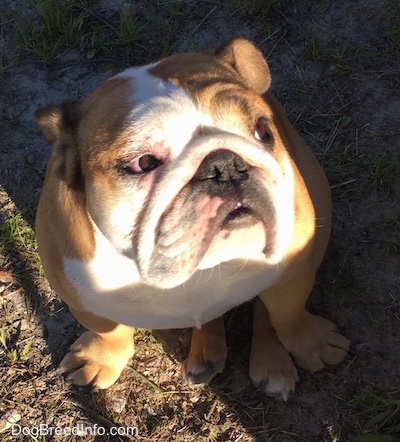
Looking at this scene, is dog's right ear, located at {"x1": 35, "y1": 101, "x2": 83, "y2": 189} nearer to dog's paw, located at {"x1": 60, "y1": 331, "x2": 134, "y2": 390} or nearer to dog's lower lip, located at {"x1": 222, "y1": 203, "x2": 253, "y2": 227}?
dog's lower lip, located at {"x1": 222, "y1": 203, "x2": 253, "y2": 227}

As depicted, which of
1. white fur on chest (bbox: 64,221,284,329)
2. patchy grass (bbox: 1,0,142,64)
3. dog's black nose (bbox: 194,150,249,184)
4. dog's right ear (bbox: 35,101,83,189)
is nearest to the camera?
dog's black nose (bbox: 194,150,249,184)

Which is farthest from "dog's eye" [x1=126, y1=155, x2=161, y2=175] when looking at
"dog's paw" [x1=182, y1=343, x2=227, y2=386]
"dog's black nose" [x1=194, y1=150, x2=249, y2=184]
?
"dog's paw" [x1=182, y1=343, x2=227, y2=386]

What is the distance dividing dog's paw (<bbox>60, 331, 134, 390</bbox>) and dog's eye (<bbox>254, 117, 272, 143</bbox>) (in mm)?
1271

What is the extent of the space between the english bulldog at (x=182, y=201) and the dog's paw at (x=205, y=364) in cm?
22

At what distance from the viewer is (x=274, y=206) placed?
6.47 feet

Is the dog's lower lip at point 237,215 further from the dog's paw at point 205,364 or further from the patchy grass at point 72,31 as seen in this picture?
the patchy grass at point 72,31

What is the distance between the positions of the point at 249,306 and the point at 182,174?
4.51 feet

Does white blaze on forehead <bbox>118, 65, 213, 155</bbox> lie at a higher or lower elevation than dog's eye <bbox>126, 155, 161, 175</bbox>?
higher

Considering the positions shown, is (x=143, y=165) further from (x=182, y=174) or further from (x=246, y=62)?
(x=246, y=62)

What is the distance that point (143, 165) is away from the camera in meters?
1.98

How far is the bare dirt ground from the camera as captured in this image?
2.92m

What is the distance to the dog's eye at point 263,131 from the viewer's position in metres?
2.09

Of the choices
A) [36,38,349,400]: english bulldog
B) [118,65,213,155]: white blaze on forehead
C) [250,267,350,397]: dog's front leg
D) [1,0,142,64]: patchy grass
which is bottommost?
[250,267,350,397]: dog's front leg

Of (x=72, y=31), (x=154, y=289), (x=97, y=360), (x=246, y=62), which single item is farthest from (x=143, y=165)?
(x=72, y=31)
